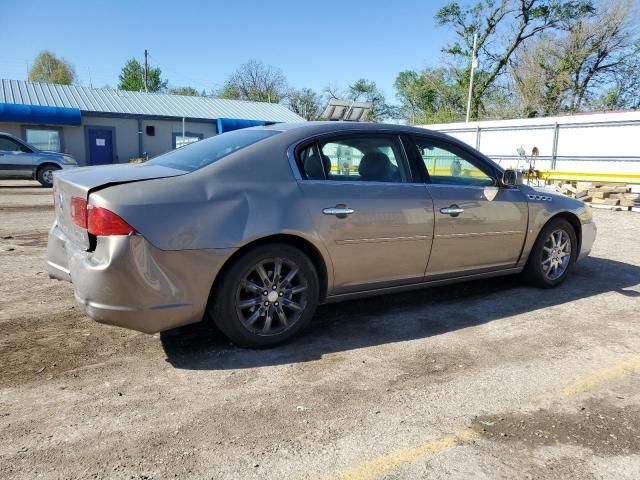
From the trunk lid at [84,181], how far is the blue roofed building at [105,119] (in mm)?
22040

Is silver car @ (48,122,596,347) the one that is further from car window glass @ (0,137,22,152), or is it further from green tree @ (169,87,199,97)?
green tree @ (169,87,199,97)

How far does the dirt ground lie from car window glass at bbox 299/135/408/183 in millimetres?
1221

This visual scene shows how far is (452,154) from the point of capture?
4.62m

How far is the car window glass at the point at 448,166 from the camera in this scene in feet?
14.1

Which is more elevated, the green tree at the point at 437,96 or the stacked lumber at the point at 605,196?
the green tree at the point at 437,96

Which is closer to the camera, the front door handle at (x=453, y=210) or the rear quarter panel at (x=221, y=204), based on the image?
the rear quarter panel at (x=221, y=204)

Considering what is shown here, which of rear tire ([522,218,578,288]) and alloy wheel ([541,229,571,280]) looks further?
alloy wheel ([541,229,571,280])

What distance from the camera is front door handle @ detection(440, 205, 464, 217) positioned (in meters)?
4.21

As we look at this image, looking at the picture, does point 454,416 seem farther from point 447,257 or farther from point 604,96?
point 604,96

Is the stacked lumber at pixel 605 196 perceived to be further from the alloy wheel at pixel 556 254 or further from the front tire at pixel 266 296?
the front tire at pixel 266 296

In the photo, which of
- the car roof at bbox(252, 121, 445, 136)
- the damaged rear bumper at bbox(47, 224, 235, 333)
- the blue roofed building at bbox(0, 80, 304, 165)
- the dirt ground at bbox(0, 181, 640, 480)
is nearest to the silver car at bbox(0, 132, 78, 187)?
the blue roofed building at bbox(0, 80, 304, 165)

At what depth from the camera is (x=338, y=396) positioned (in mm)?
2922

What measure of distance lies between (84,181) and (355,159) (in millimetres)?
2006

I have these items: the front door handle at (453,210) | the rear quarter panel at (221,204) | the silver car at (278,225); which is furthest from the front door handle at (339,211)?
the front door handle at (453,210)
